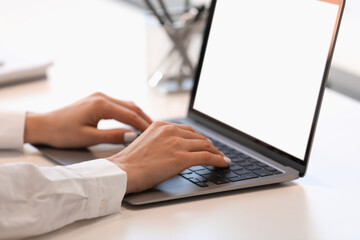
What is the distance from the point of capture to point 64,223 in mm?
791

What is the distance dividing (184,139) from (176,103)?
0.48m

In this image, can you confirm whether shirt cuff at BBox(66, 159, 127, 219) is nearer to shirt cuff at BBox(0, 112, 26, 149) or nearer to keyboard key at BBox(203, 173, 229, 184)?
keyboard key at BBox(203, 173, 229, 184)

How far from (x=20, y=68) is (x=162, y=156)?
714mm

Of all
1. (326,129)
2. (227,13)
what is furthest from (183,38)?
(326,129)

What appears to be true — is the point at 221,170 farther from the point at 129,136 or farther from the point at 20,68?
the point at 20,68

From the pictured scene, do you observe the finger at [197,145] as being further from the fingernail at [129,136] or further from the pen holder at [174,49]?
the pen holder at [174,49]

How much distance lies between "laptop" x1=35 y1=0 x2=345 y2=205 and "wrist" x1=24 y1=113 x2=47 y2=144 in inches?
2.3

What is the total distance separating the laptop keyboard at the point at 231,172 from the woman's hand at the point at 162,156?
0.05ft

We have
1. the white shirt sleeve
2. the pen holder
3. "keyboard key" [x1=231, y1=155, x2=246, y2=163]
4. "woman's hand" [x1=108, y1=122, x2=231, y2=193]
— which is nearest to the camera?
the white shirt sleeve

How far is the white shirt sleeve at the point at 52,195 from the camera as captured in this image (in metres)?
0.76

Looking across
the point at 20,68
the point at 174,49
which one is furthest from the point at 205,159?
the point at 20,68

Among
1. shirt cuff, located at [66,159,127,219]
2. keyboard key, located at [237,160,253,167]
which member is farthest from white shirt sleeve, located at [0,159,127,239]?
keyboard key, located at [237,160,253,167]

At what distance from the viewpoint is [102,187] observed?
83 centimetres

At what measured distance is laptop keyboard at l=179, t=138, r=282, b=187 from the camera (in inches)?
35.8
